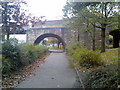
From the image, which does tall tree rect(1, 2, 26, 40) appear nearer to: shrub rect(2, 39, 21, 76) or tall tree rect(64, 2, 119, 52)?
shrub rect(2, 39, 21, 76)

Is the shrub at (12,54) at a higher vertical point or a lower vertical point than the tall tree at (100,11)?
lower

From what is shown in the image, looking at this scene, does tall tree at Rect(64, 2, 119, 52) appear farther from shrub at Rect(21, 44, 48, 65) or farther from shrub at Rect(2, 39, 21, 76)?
shrub at Rect(2, 39, 21, 76)

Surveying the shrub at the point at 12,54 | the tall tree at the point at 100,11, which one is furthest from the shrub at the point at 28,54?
the tall tree at the point at 100,11

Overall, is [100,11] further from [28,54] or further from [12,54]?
[12,54]

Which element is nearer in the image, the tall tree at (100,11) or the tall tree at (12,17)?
the tall tree at (12,17)

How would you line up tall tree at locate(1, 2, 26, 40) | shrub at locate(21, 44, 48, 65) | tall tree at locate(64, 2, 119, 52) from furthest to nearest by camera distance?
tall tree at locate(64, 2, 119, 52) → tall tree at locate(1, 2, 26, 40) → shrub at locate(21, 44, 48, 65)

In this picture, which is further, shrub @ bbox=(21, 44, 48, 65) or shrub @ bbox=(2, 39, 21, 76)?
shrub @ bbox=(21, 44, 48, 65)

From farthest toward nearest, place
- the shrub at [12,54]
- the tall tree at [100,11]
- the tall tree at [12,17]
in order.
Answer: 1. the tall tree at [100,11]
2. the tall tree at [12,17]
3. the shrub at [12,54]

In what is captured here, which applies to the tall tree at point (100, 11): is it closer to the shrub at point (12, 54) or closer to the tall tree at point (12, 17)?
the tall tree at point (12, 17)

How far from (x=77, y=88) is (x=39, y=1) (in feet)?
8.64

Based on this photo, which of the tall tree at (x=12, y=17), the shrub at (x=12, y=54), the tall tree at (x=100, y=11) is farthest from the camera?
the tall tree at (x=100, y=11)

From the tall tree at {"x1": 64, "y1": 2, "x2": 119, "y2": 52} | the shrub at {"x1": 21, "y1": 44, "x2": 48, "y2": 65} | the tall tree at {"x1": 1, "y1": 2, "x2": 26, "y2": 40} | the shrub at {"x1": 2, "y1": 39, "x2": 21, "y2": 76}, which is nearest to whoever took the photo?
the shrub at {"x1": 2, "y1": 39, "x2": 21, "y2": 76}

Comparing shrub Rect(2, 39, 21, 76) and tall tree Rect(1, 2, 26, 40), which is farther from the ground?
tall tree Rect(1, 2, 26, 40)

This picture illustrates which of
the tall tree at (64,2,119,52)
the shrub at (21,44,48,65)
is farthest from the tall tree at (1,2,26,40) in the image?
the tall tree at (64,2,119,52)
